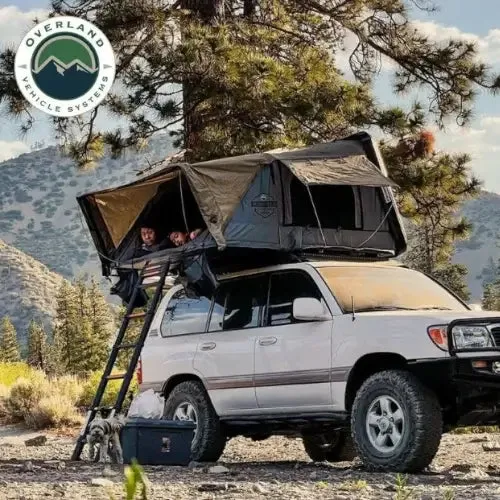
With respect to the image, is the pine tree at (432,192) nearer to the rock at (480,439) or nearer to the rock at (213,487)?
the rock at (480,439)

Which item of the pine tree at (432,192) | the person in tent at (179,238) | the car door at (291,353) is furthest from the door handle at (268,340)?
the pine tree at (432,192)

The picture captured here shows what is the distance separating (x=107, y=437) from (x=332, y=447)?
7.81 feet

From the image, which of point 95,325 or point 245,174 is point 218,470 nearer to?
point 245,174

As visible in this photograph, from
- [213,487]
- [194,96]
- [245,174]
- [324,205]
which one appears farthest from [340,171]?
[194,96]

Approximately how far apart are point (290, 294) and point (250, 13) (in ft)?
30.7

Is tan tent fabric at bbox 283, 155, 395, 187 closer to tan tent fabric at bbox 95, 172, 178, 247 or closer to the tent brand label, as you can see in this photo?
the tent brand label

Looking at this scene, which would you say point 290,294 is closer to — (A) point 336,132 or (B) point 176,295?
(B) point 176,295

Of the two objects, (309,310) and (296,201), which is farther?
(296,201)

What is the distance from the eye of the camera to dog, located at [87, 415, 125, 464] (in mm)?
10375

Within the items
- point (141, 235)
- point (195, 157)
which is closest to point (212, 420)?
point (141, 235)

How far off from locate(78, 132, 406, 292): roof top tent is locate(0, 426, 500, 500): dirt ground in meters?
2.18

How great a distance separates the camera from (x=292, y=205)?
11.0 m

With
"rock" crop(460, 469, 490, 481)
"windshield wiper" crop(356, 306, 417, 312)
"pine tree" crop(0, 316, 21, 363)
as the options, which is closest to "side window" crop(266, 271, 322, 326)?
"windshield wiper" crop(356, 306, 417, 312)

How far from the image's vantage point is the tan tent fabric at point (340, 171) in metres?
10.7
